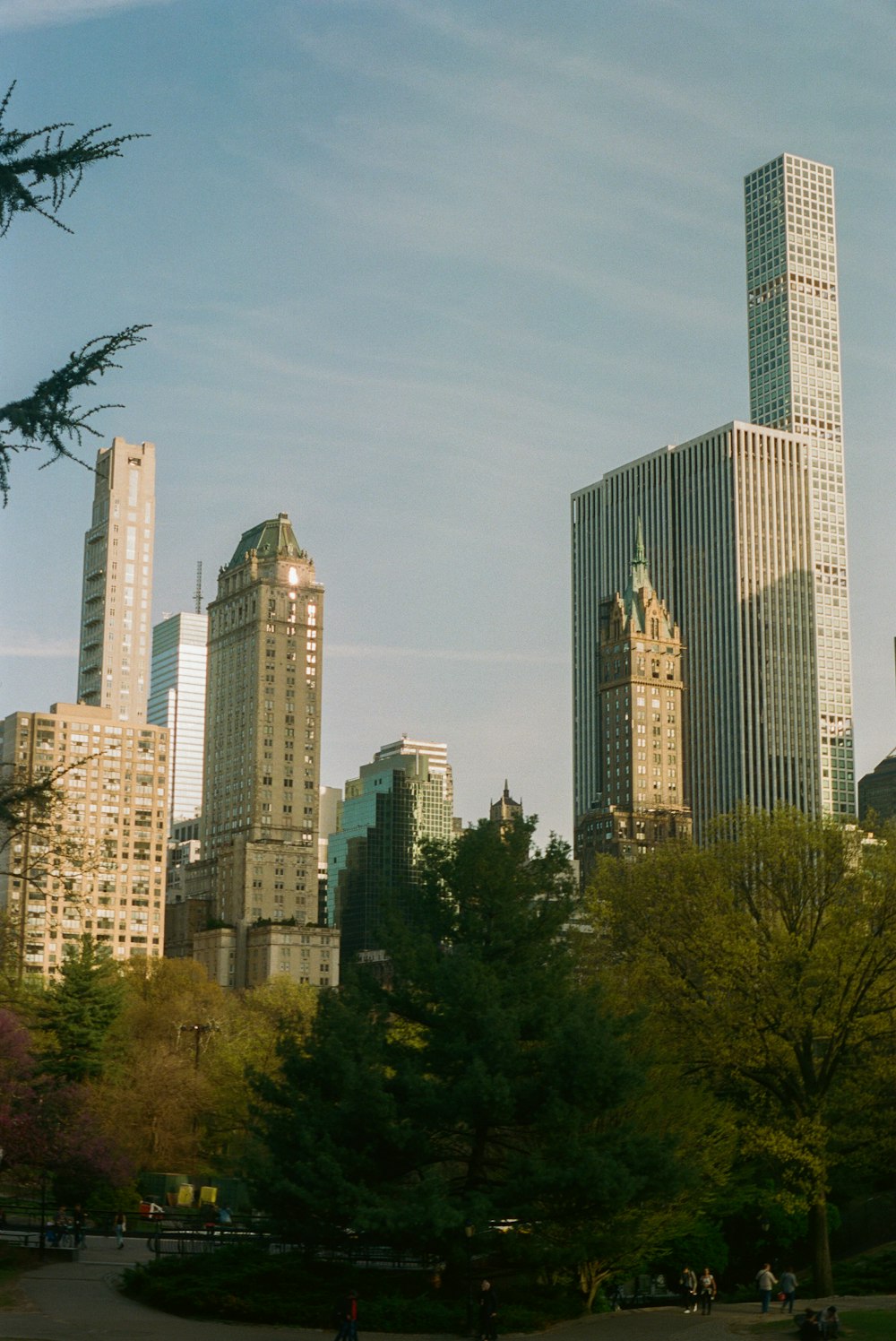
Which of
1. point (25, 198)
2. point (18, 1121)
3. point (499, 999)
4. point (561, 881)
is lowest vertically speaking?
point (18, 1121)

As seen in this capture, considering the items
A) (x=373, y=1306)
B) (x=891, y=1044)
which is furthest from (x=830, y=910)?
(x=373, y=1306)

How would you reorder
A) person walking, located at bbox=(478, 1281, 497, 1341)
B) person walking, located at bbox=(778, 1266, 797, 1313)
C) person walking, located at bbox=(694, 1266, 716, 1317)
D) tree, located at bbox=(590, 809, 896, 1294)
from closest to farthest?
person walking, located at bbox=(478, 1281, 497, 1341), person walking, located at bbox=(778, 1266, 797, 1313), person walking, located at bbox=(694, 1266, 716, 1317), tree, located at bbox=(590, 809, 896, 1294)

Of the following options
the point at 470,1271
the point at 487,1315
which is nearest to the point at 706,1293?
the point at 470,1271

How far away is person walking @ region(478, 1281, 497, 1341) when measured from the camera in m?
39.3

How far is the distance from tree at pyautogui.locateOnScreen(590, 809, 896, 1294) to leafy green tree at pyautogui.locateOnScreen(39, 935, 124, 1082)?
35.0 meters

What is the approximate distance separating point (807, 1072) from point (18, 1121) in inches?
1013

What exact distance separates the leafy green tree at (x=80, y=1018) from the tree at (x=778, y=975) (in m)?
35.0

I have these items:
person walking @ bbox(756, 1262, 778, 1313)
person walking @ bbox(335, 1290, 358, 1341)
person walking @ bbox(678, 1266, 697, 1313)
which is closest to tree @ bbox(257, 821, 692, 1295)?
person walking @ bbox(335, 1290, 358, 1341)

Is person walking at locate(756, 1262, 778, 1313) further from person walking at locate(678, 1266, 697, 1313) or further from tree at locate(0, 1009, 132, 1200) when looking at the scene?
tree at locate(0, 1009, 132, 1200)

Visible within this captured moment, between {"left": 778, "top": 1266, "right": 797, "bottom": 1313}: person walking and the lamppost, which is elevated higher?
the lamppost

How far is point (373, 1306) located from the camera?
41.3 metres

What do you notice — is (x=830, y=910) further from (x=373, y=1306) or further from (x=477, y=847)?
(x=373, y=1306)

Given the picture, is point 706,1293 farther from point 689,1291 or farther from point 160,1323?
point 160,1323

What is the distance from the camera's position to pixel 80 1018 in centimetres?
8338
